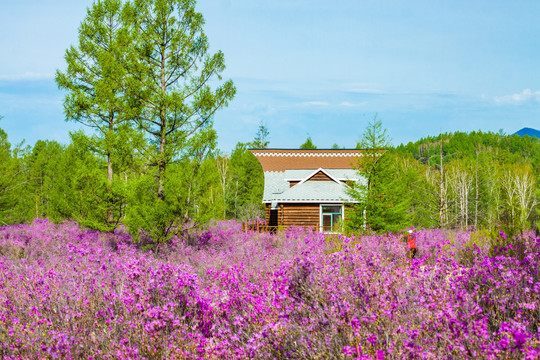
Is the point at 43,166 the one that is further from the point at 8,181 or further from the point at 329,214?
the point at 329,214

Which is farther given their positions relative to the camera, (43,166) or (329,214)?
(43,166)

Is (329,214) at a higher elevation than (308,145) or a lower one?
lower

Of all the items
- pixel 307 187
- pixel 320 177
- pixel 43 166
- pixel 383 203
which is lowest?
pixel 383 203

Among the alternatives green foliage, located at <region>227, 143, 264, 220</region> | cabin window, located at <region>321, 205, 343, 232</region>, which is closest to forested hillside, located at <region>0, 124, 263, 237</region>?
cabin window, located at <region>321, 205, 343, 232</region>

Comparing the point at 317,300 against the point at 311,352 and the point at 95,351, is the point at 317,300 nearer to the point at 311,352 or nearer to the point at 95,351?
the point at 311,352

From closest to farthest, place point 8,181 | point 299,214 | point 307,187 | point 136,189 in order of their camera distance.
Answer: point 136,189 → point 8,181 → point 299,214 → point 307,187

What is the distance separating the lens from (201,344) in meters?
3.52

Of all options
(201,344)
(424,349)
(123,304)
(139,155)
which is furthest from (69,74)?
(424,349)

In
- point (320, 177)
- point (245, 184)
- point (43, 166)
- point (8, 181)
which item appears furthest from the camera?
point (245, 184)

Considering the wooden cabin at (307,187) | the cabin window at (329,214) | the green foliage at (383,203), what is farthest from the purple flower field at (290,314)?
the cabin window at (329,214)

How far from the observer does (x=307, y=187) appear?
79.5 feet

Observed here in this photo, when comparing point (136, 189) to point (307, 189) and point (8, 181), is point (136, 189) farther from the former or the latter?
point (307, 189)

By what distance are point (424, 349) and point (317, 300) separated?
4.01ft

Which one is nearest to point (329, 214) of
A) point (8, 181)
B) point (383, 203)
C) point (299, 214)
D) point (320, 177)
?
point (299, 214)
